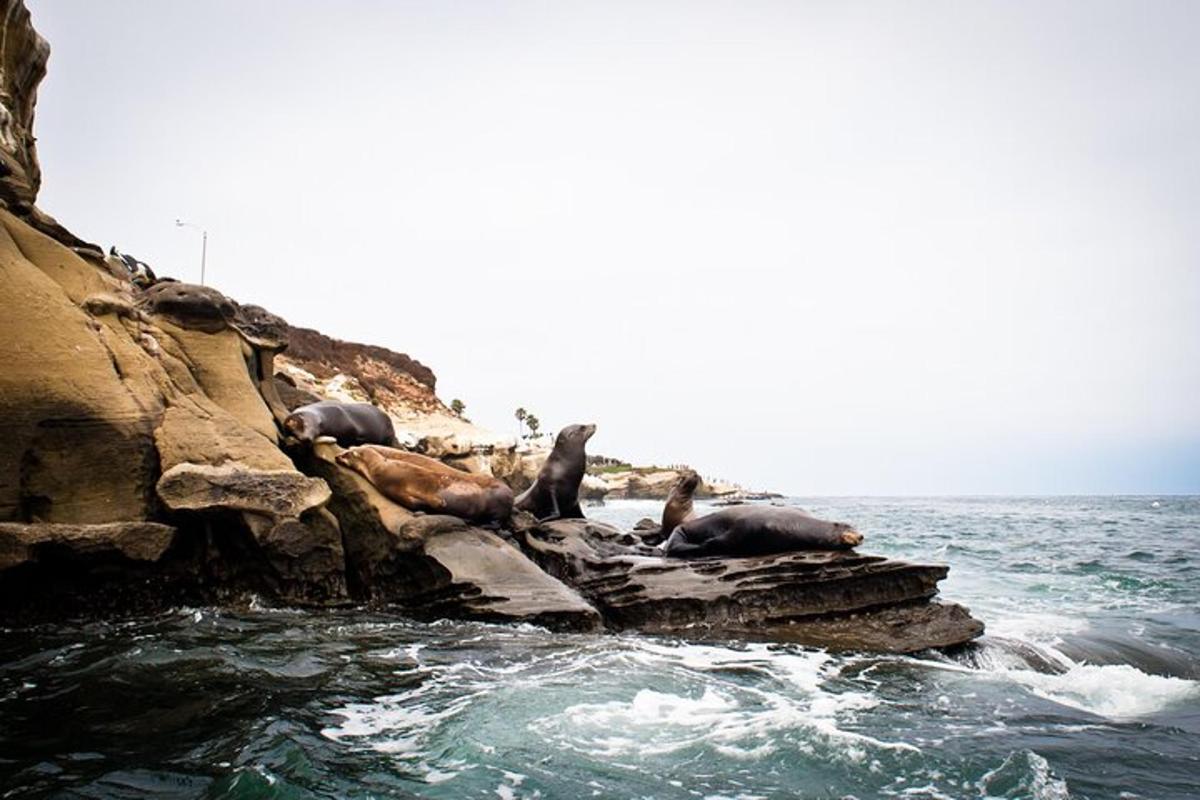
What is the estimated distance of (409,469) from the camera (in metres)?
9.43

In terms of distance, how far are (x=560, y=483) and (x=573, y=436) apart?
2.84 feet

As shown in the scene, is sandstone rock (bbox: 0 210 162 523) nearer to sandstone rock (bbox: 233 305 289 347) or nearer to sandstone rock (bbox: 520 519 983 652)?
sandstone rock (bbox: 233 305 289 347)

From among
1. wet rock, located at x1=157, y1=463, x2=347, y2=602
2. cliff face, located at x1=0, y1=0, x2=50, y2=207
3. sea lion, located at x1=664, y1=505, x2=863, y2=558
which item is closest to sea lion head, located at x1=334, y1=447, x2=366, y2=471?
wet rock, located at x1=157, y1=463, x2=347, y2=602

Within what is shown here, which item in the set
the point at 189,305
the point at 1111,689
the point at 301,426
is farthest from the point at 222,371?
the point at 1111,689

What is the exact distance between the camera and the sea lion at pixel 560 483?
505 inches

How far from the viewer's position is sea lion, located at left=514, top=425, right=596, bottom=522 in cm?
1284

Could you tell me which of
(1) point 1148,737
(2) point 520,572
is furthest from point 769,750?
(2) point 520,572

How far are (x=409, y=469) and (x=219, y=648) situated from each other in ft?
11.9

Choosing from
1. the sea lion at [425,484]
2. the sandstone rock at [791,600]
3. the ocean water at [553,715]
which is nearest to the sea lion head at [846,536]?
the sandstone rock at [791,600]

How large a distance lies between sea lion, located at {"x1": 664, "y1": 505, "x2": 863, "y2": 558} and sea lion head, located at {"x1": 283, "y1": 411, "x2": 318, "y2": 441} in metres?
4.96

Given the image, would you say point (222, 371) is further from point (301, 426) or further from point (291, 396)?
point (291, 396)

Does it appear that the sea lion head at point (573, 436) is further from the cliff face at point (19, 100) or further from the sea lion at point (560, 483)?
the cliff face at point (19, 100)

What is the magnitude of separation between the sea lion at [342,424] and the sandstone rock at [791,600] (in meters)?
4.01

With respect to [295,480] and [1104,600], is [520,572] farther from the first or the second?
[1104,600]
